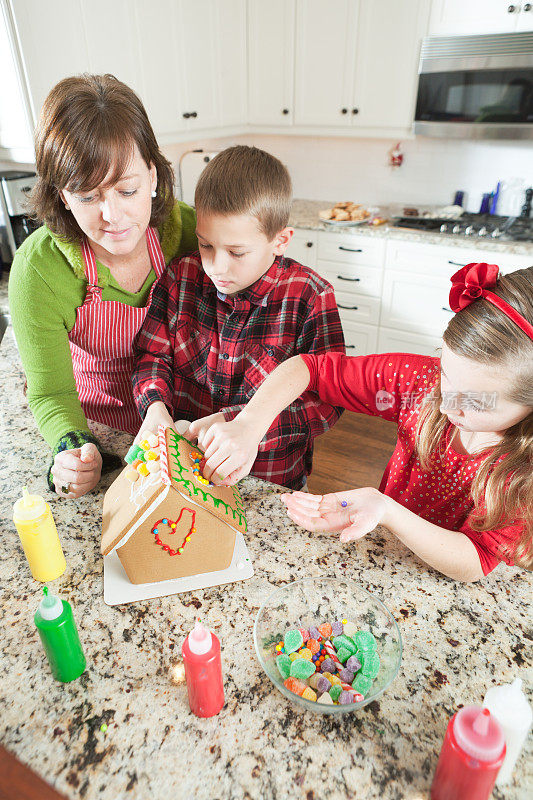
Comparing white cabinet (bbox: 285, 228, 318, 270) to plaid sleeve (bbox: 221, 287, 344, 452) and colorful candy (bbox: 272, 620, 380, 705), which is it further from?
colorful candy (bbox: 272, 620, 380, 705)

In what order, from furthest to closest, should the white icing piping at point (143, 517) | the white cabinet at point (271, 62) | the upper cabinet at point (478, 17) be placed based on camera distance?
the white cabinet at point (271, 62)
the upper cabinet at point (478, 17)
the white icing piping at point (143, 517)

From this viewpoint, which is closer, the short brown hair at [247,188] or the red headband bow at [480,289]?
the red headband bow at [480,289]

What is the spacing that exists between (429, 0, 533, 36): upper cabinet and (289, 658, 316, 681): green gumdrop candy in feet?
9.86

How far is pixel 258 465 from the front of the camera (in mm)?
1333

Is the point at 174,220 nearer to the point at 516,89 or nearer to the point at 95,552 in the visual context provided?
the point at 95,552

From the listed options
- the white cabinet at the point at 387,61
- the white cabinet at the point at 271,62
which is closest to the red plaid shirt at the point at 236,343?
the white cabinet at the point at 387,61

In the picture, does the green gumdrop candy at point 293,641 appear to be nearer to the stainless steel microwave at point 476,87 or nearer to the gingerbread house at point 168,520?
the gingerbread house at point 168,520

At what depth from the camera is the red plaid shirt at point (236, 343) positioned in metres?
1.22

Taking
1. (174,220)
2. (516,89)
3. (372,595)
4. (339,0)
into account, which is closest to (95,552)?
(372,595)

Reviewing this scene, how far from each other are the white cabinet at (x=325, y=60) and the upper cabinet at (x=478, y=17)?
49cm

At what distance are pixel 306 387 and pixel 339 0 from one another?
2.87 meters

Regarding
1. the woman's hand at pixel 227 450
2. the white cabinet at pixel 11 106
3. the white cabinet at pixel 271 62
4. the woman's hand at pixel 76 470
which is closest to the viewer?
the woman's hand at pixel 227 450

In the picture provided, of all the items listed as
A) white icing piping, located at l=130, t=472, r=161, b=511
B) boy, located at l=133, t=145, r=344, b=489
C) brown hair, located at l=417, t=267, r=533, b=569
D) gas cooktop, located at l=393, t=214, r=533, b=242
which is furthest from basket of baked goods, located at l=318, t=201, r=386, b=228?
white icing piping, located at l=130, t=472, r=161, b=511

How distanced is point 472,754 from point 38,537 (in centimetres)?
65
